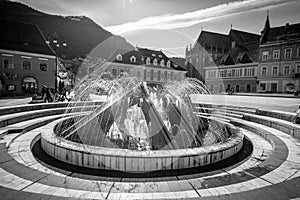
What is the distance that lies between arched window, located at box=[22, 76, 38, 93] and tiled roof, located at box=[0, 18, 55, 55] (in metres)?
4.83

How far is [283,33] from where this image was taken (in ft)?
159

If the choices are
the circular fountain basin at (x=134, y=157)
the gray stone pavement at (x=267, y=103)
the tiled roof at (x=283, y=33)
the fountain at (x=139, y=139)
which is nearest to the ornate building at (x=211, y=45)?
the tiled roof at (x=283, y=33)

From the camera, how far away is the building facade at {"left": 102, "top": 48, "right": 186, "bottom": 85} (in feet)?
183

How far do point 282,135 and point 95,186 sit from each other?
8311 millimetres

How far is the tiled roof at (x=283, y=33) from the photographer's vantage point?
150 feet

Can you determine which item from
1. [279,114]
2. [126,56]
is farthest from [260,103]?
[126,56]

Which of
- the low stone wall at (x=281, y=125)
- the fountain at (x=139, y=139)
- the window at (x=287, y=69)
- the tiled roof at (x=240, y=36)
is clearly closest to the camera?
the fountain at (x=139, y=139)

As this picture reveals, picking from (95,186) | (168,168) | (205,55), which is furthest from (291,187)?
(205,55)

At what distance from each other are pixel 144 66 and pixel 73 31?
6715 centimetres

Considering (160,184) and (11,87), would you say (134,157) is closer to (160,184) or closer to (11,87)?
(160,184)

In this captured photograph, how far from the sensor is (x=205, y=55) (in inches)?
3270

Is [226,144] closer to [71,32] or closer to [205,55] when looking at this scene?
[205,55]

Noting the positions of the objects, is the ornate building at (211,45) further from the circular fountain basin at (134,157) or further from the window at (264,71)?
the circular fountain basin at (134,157)

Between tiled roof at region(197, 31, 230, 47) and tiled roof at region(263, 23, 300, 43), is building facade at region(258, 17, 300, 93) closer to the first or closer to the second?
tiled roof at region(263, 23, 300, 43)
